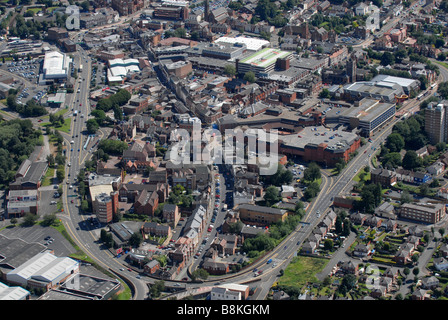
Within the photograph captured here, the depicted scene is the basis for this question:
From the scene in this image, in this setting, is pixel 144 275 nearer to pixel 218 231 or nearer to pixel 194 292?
pixel 194 292

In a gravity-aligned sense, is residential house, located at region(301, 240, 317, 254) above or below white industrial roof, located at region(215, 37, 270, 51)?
above

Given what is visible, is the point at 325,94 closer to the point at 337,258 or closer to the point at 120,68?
the point at 120,68

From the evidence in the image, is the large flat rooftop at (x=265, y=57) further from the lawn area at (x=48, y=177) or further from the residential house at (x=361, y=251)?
the residential house at (x=361, y=251)

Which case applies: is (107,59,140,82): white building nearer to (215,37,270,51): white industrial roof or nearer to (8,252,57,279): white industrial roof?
(215,37,270,51): white industrial roof

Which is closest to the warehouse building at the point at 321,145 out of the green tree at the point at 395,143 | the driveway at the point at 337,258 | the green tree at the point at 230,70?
the green tree at the point at 395,143

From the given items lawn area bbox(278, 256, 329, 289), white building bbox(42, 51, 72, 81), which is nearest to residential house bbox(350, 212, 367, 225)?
lawn area bbox(278, 256, 329, 289)

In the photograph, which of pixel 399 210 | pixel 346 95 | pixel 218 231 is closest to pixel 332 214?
pixel 399 210

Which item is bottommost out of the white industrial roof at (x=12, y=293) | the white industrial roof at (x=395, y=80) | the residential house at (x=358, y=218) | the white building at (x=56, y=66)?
the white industrial roof at (x=395, y=80)
